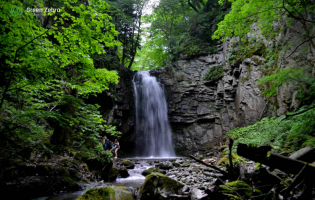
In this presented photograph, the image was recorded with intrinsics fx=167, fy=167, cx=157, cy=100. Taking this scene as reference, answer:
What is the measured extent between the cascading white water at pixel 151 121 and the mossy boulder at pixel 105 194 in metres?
13.5

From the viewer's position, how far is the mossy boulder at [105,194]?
3.30m

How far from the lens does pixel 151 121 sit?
687 inches

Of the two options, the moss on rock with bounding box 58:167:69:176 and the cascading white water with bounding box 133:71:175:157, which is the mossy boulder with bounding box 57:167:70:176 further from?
the cascading white water with bounding box 133:71:175:157

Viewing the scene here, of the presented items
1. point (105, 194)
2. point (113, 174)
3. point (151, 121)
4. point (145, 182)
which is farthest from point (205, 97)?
point (105, 194)

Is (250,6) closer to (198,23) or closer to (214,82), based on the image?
(214,82)

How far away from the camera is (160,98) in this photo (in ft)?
58.1

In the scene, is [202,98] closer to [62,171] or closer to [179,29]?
[179,29]

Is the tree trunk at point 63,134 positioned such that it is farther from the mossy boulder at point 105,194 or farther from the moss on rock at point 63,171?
the mossy boulder at point 105,194

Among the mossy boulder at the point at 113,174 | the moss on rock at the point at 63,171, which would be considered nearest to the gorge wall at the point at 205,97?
the mossy boulder at the point at 113,174

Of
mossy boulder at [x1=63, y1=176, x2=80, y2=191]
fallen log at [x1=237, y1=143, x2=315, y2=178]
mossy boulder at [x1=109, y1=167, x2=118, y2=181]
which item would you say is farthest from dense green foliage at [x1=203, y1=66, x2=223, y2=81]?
fallen log at [x1=237, y1=143, x2=315, y2=178]

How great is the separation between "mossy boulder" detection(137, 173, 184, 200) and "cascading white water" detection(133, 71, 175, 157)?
13329mm

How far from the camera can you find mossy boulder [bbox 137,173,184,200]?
3636 millimetres

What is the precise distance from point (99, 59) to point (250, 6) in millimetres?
11061

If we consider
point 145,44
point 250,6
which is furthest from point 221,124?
point 145,44
